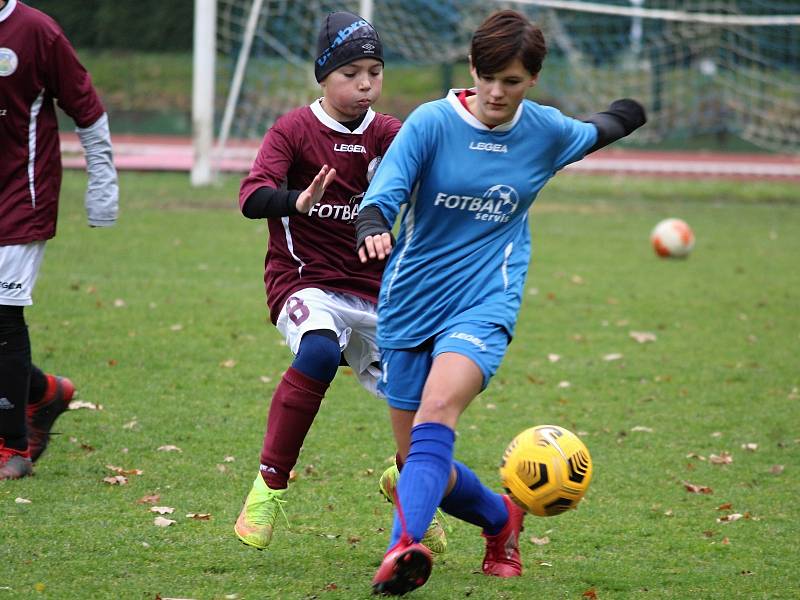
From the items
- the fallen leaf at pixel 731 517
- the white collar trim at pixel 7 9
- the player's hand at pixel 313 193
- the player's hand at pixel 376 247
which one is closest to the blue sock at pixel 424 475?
the player's hand at pixel 376 247

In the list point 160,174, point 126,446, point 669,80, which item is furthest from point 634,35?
point 126,446

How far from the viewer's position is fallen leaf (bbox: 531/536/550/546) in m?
4.63

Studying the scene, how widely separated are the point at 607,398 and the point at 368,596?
11.8 ft

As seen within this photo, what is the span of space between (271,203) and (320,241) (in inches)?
16.4

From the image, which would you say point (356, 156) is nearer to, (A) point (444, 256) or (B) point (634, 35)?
(A) point (444, 256)

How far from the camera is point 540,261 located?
39.0 feet

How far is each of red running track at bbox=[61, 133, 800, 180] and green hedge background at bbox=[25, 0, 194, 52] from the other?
2046mm

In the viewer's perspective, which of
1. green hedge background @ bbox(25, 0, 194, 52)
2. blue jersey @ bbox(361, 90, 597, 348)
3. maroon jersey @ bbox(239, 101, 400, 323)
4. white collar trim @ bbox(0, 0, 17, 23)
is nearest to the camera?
blue jersey @ bbox(361, 90, 597, 348)

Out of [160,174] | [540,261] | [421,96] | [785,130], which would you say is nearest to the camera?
[540,261]

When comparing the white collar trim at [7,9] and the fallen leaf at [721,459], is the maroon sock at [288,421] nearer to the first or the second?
the white collar trim at [7,9]

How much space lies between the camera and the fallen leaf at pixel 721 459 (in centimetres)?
583

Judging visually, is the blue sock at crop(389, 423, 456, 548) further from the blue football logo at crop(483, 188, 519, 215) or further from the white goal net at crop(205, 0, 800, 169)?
the white goal net at crop(205, 0, 800, 169)

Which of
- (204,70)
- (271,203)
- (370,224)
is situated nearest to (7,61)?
(271,203)

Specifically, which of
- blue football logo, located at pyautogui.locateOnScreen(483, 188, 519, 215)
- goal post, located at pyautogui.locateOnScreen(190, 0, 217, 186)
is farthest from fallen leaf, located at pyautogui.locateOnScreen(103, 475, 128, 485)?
goal post, located at pyautogui.locateOnScreen(190, 0, 217, 186)
